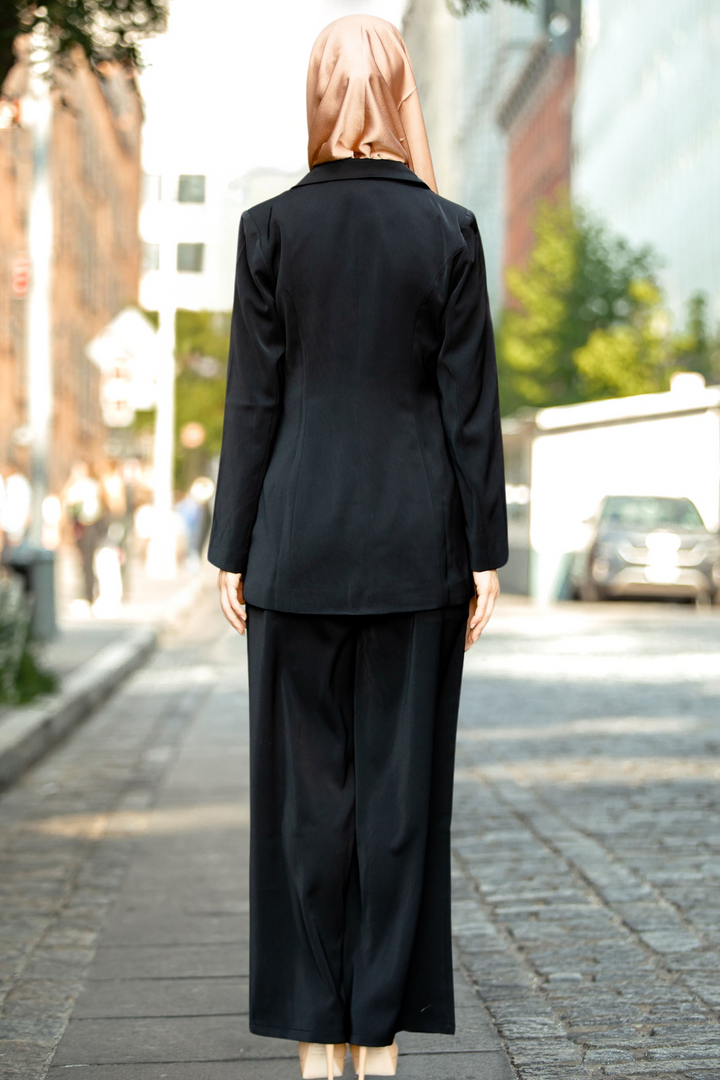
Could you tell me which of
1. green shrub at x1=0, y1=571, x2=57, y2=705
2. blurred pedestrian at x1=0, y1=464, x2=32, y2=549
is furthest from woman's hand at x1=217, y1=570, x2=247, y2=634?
blurred pedestrian at x1=0, y1=464, x2=32, y2=549

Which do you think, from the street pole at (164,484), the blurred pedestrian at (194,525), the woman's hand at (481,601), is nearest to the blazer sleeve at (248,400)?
the woman's hand at (481,601)

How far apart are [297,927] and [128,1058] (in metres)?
0.74

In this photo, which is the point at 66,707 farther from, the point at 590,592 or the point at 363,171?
the point at 590,592

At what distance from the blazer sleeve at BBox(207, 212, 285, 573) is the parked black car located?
19.4 metres

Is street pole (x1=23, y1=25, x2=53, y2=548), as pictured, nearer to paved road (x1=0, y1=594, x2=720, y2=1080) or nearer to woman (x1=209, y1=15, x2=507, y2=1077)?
paved road (x1=0, y1=594, x2=720, y2=1080)

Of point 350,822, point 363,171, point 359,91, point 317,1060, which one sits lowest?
point 317,1060

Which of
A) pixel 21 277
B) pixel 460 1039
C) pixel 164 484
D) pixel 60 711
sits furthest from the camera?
pixel 164 484

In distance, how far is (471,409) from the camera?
120 inches

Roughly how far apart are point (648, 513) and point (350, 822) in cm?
2007

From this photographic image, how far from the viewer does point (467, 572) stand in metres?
3.09

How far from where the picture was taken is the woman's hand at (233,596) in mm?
3139

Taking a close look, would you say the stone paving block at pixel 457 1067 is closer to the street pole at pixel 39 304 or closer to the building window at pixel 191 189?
the building window at pixel 191 189

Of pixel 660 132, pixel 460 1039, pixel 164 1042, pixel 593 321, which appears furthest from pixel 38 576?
pixel 660 132

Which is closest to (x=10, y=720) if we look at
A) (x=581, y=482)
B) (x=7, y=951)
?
(x=7, y=951)
